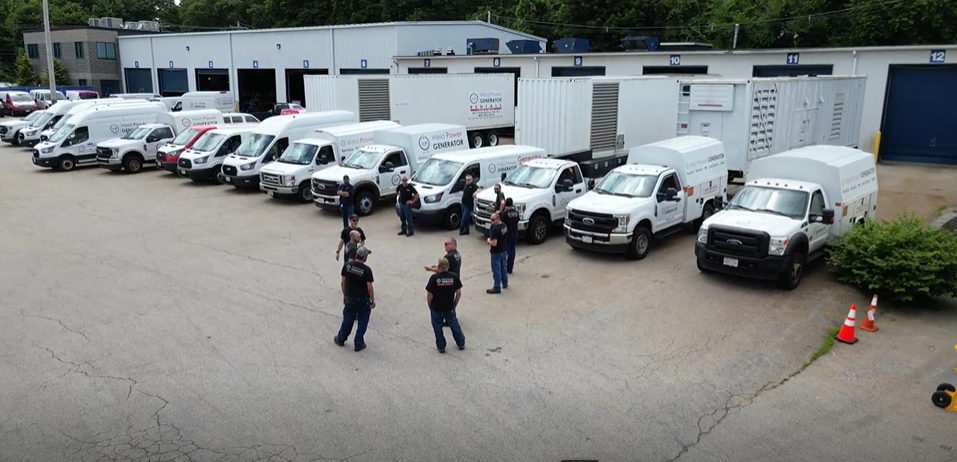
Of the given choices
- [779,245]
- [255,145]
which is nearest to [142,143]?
[255,145]

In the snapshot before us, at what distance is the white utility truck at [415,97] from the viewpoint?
27172 millimetres

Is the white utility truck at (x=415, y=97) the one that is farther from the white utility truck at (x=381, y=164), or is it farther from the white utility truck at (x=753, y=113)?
the white utility truck at (x=753, y=113)

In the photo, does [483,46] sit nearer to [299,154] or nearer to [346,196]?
[299,154]

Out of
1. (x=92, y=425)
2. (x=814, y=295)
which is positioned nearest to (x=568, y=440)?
(x=92, y=425)

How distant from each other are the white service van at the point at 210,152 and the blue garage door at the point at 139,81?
37.5 m

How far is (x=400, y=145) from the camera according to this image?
65.6 ft

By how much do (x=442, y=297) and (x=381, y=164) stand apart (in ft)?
34.8

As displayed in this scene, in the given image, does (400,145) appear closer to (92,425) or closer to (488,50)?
(92,425)

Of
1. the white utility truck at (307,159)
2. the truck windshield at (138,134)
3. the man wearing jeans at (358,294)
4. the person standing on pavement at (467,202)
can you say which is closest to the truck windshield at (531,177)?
the person standing on pavement at (467,202)

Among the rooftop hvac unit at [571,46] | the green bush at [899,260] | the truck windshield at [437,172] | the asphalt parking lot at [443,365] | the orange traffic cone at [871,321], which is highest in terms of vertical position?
the rooftop hvac unit at [571,46]

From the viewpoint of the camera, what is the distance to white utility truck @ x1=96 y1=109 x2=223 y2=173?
84.0ft

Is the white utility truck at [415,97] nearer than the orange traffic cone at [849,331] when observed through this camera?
No

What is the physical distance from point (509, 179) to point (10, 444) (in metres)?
11.3

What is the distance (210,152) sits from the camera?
2328 cm
